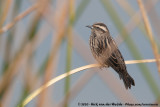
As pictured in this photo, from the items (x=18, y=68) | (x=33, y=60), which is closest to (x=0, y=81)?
(x=18, y=68)

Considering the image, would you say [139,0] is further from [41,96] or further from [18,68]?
[18,68]

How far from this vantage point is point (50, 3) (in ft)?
6.72

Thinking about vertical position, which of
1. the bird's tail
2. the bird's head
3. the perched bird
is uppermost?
the bird's head

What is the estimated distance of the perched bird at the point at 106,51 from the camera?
308cm

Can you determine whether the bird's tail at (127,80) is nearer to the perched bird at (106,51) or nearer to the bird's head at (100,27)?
the perched bird at (106,51)

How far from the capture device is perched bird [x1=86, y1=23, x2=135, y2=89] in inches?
121

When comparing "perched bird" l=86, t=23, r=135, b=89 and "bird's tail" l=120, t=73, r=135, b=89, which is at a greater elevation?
"perched bird" l=86, t=23, r=135, b=89

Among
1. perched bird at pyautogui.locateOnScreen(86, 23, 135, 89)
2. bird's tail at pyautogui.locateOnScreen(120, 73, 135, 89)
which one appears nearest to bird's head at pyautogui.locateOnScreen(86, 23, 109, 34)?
A: perched bird at pyautogui.locateOnScreen(86, 23, 135, 89)

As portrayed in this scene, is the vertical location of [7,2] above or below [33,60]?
above

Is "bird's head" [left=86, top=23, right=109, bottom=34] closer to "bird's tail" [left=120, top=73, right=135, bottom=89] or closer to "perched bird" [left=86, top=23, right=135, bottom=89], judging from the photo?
"perched bird" [left=86, top=23, right=135, bottom=89]

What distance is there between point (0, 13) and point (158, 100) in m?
1.17

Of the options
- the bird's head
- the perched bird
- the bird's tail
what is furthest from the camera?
the bird's head

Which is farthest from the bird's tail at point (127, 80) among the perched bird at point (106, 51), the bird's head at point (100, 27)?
the bird's head at point (100, 27)

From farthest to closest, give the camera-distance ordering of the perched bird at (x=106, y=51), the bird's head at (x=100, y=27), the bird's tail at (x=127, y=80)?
the bird's head at (x=100, y=27)
the perched bird at (x=106, y=51)
the bird's tail at (x=127, y=80)
